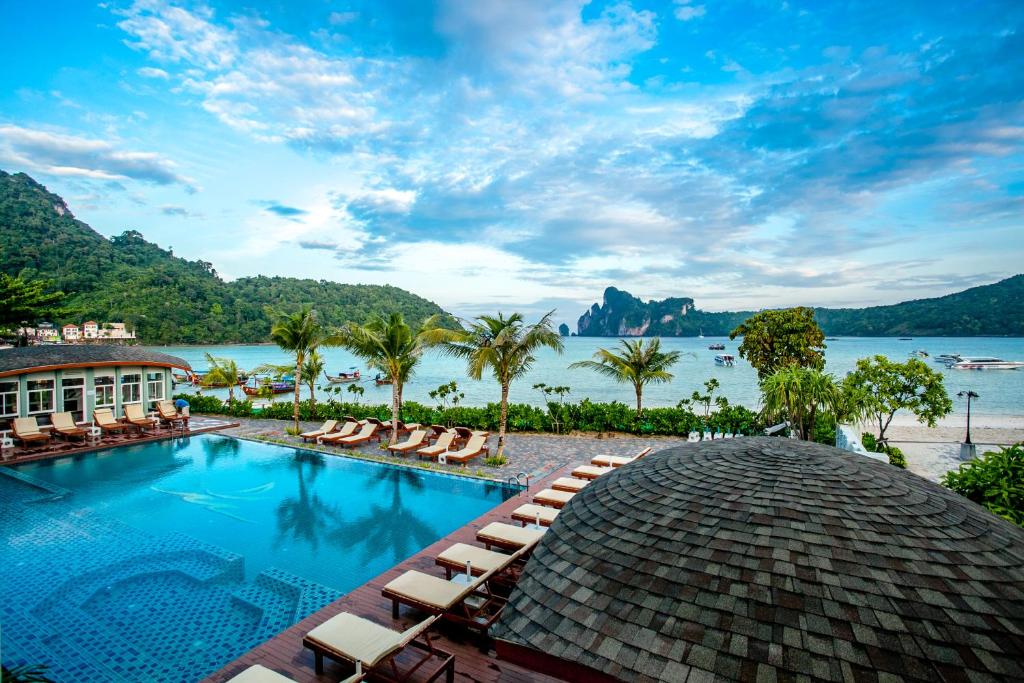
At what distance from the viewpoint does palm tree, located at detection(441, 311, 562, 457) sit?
522 inches

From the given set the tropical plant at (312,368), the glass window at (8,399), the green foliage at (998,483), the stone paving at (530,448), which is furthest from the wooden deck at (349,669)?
the glass window at (8,399)

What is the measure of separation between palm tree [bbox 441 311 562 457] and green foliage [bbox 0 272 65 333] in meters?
20.5

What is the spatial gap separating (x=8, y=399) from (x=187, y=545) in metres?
13.0

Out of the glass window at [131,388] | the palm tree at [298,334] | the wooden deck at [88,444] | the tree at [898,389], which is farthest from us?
the glass window at [131,388]

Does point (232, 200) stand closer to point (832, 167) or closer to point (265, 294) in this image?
point (832, 167)

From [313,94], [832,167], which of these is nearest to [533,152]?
[313,94]

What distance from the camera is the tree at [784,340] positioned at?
23.9 m

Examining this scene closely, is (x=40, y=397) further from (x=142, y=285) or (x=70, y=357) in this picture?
(x=142, y=285)

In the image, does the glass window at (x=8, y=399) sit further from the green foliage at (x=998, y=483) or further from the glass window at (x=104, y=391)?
the green foliage at (x=998, y=483)

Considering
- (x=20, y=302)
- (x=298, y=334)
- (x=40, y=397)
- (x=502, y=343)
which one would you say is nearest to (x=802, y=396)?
(x=502, y=343)

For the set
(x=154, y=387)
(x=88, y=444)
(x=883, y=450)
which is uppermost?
(x=154, y=387)

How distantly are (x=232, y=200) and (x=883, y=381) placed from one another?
2741cm

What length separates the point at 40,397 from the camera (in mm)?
16281

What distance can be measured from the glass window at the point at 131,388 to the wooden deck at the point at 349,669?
17031 millimetres
